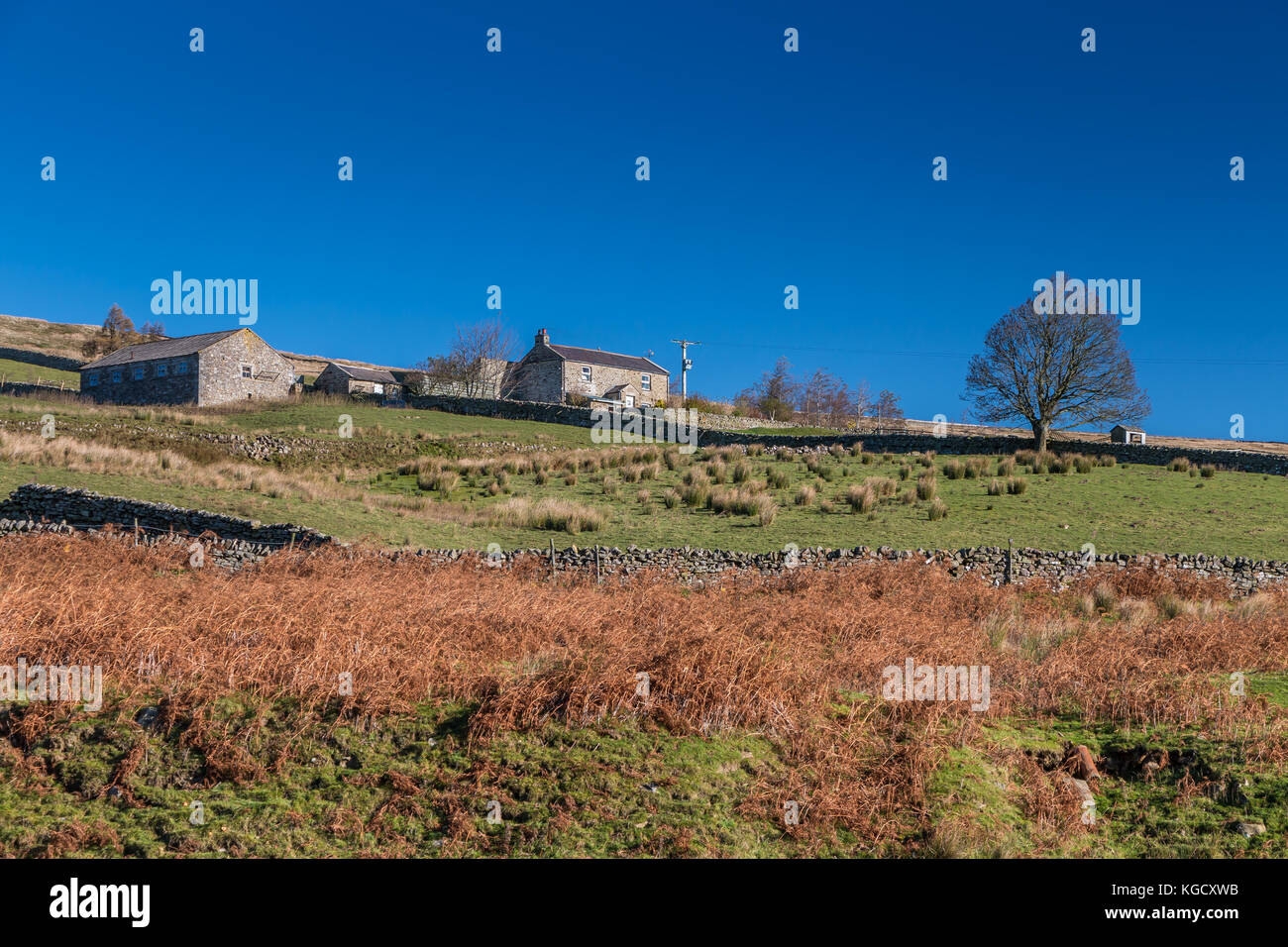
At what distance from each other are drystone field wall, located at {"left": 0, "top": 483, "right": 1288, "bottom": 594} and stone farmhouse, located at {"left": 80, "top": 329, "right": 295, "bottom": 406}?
4164 centimetres

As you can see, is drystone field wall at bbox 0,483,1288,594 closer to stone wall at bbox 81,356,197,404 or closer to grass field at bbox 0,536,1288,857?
grass field at bbox 0,536,1288,857

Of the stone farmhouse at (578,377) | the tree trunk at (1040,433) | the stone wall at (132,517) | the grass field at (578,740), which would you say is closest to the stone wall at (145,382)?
the stone farmhouse at (578,377)

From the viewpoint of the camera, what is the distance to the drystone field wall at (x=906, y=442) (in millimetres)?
40875

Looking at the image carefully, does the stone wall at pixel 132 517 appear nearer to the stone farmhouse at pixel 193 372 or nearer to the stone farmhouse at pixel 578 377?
the stone farmhouse at pixel 193 372

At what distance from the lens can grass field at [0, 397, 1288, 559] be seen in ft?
80.1

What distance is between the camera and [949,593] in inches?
666

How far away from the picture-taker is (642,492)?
30.8 meters

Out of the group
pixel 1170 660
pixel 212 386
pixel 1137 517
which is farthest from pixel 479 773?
pixel 212 386

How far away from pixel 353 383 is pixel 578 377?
18938mm

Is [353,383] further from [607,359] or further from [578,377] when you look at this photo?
[607,359]

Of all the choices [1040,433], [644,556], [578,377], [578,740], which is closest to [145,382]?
[578,377]
